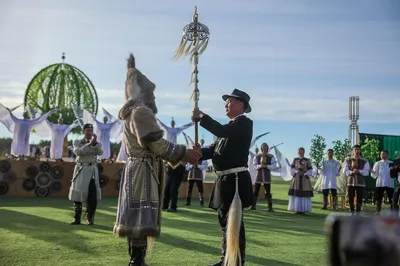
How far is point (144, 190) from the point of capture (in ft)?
13.7

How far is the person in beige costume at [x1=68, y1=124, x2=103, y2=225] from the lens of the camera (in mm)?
7852

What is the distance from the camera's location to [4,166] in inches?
519

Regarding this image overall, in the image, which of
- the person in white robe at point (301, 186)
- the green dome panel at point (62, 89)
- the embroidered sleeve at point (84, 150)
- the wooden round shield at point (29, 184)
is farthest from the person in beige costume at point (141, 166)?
the green dome panel at point (62, 89)

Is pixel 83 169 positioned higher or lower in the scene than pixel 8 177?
higher

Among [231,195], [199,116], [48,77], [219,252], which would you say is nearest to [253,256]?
[219,252]

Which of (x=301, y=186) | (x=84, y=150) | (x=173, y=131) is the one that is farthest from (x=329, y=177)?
(x=84, y=150)

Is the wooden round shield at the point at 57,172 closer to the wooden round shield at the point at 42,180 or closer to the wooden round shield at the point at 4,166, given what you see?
the wooden round shield at the point at 42,180

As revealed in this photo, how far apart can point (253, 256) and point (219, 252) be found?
0.46 metres

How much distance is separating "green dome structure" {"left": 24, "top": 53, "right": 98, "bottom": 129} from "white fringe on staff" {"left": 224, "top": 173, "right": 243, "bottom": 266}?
24377 millimetres

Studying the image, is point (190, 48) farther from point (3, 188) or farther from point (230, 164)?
point (3, 188)

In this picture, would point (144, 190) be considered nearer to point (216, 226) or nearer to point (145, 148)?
point (145, 148)

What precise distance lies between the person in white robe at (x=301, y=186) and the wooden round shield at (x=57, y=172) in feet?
22.4

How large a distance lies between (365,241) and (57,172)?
13.6 metres

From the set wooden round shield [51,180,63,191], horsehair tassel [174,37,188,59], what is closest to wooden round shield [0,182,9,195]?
wooden round shield [51,180,63,191]
